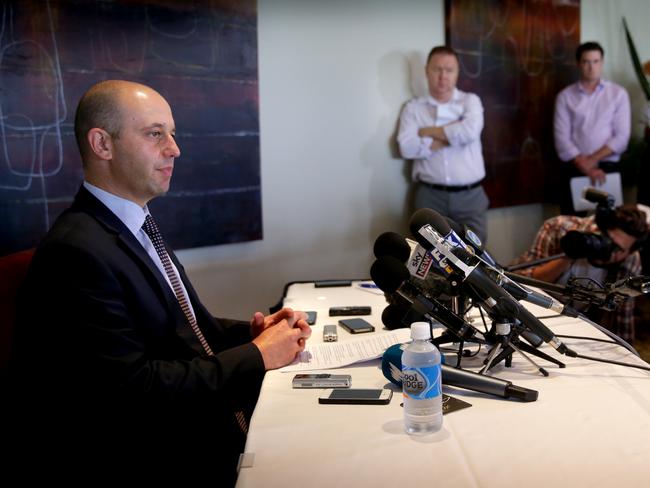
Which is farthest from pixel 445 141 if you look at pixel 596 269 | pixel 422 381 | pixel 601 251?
pixel 422 381

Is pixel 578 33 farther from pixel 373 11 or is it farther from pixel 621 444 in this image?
pixel 621 444

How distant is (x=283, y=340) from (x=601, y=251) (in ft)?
3.61

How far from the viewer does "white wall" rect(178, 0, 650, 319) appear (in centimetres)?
363

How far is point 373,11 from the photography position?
13.0 ft

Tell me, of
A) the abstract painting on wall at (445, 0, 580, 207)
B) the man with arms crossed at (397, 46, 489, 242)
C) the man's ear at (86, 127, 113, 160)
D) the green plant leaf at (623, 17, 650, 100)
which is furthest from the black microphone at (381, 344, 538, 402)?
the green plant leaf at (623, 17, 650, 100)

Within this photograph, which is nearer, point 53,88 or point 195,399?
point 195,399

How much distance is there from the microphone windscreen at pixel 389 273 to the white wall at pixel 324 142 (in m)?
2.03

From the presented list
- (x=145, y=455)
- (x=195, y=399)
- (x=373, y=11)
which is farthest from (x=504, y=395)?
(x=373, y=11)

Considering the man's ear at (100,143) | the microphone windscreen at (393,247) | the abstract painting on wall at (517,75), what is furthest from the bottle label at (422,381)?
the abstract painting on wall at (517,75)

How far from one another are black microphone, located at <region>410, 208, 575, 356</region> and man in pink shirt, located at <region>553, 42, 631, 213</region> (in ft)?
11.2

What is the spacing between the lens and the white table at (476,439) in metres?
0.99

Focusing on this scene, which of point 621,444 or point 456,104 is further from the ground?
point 456,104

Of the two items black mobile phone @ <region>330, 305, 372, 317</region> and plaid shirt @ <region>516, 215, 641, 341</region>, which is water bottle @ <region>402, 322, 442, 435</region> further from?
plaid shirt @ <region>516, 215, 641, 341</region>

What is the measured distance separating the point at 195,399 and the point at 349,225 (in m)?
2.87
